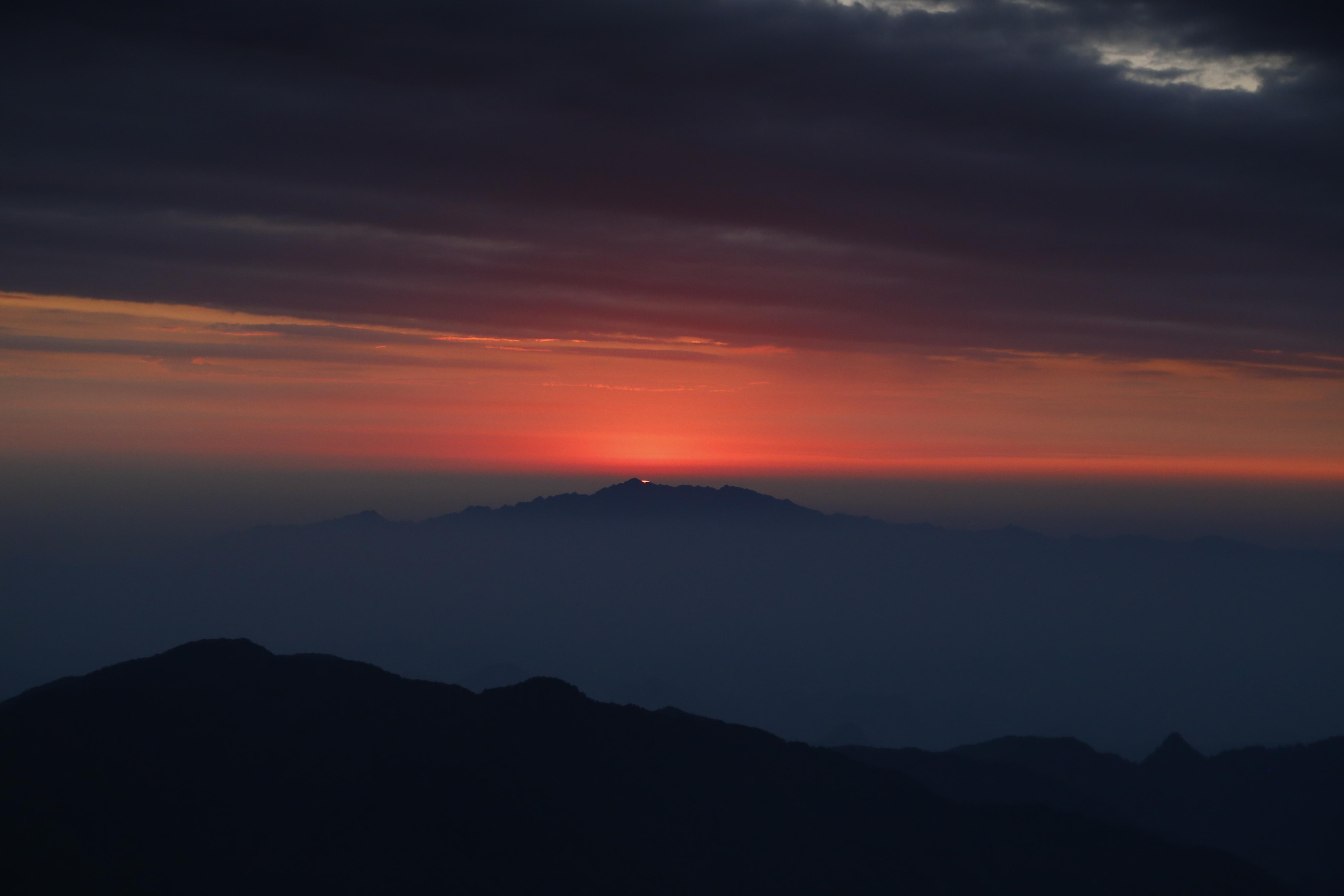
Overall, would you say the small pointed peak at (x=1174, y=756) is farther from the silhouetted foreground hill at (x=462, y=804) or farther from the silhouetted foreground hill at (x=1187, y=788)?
the silhouetted foreground hill at (x=462, y=804)

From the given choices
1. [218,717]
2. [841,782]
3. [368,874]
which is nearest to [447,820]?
[368,874]

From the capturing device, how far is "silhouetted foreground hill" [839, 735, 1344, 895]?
337 feet

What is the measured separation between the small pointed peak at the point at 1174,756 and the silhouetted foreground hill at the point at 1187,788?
0.56 feet

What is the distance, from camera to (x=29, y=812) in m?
49.4

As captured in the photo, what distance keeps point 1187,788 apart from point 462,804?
381ft

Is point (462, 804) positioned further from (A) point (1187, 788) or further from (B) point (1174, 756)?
(B) point (1174, 756)

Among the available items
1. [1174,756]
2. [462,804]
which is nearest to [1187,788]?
[1174,756]

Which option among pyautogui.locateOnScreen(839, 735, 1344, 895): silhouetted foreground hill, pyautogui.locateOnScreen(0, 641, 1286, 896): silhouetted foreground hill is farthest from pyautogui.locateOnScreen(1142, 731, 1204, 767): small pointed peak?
pyautogui.locateOnScreen(0, 641, 1286, 896): silhouetted foreground hill

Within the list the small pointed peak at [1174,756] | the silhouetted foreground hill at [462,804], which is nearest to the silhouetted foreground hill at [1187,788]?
the small pointed peak at [1174,756]

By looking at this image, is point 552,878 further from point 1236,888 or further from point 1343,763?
point 1343,763

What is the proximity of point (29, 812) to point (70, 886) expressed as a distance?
294 inches

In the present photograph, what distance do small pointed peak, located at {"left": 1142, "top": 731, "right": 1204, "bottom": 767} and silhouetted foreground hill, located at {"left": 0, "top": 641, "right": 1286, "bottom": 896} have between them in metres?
54.2

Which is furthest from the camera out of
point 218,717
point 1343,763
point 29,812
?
point 1343,763

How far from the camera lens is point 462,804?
200ft
